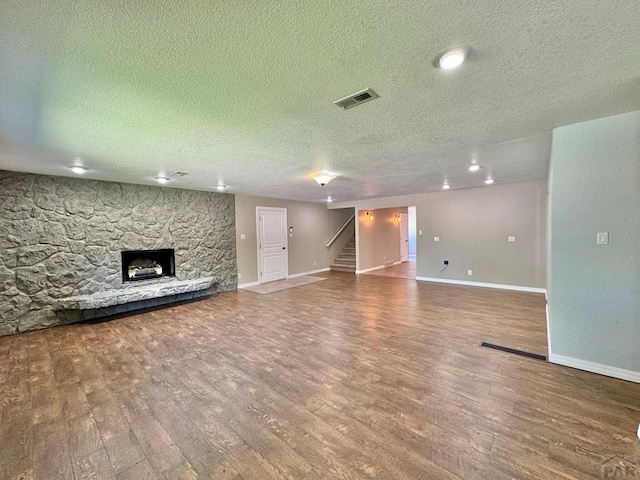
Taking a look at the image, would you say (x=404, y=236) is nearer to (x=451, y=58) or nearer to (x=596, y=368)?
(x=596, y=368)

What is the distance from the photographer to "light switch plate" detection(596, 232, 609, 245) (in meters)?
2.48

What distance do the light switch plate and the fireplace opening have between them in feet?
22.1

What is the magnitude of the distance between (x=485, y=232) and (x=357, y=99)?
5.85m

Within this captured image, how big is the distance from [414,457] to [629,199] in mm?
2901

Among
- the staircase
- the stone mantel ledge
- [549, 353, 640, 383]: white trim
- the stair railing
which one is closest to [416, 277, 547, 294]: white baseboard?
the staircase

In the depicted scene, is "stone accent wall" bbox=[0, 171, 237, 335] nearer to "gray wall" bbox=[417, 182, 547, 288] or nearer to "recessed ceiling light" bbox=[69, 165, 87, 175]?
"recessed ceiling light" bbox=[69, 165, 87, 175]

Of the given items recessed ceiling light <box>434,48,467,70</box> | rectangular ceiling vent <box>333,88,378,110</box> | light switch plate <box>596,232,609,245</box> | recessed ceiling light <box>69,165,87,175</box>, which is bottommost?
light switch plate <box>596,232,609,245</box>

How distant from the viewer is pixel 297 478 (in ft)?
4.94

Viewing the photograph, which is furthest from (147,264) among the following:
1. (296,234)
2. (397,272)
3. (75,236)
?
(397,272)

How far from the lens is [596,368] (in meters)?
2.54

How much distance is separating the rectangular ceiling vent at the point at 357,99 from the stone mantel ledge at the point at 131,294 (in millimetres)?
4975

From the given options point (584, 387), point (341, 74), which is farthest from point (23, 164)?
point (584, 387)

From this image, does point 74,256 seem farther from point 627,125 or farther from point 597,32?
point 627,125

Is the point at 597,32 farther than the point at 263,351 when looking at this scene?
No
